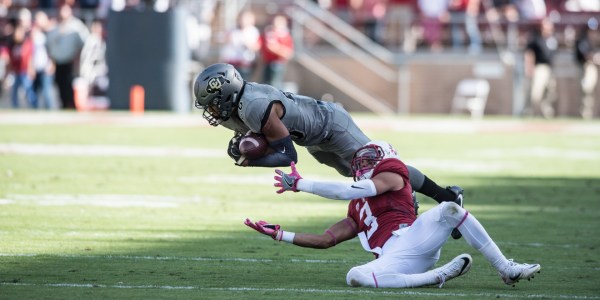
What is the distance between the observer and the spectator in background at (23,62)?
28672 mm

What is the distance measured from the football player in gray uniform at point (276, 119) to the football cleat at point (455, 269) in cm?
163

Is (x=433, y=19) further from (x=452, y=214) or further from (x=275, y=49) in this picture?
(x=452, y=214)

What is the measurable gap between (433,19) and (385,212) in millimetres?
22634

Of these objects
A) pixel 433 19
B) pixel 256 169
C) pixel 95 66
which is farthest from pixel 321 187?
pixel 95 66

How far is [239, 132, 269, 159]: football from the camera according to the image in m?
9.09

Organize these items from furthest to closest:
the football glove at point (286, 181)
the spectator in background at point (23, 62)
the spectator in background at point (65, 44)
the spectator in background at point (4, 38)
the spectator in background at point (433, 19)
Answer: the spectator in background at point (4, 38) → the spectator in background at point (433, 19) → the spectator in background at point (23, 62) → the spectator in background at point (65, 44) → the football glove at point (286, 181)

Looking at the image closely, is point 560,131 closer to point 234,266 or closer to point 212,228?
point 212,228

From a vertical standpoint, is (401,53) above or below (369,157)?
below

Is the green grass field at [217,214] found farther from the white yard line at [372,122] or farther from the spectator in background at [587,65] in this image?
the spectator in background at [587,65]

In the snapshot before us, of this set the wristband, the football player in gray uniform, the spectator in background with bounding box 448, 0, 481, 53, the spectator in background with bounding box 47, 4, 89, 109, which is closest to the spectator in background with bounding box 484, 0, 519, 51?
the spectator in background with bounding box 448, 0, 481, 53

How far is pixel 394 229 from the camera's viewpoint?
8.11 m

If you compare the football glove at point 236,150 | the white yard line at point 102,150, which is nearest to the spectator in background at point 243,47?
the white yard line at point 102,150

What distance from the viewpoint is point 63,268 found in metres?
8.48

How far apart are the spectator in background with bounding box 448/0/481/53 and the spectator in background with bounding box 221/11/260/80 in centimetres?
507
